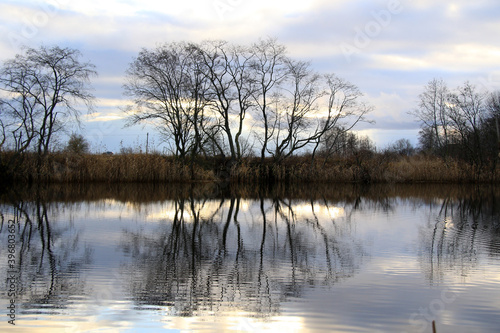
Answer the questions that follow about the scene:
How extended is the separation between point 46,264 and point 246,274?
128 inches

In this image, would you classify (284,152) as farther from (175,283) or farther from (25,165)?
(175,283)

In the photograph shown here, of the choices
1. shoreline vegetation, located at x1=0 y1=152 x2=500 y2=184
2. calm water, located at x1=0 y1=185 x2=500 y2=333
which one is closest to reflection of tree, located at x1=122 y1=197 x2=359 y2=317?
calm water, located at x1=0 y1=185 x2=500 y2=333

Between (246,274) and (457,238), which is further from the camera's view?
(457,238)

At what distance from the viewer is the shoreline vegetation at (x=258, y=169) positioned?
27062mm

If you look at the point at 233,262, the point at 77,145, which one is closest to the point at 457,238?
the point at 233,262

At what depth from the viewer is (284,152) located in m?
33.8

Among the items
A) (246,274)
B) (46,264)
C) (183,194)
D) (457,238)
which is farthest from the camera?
(183,194)

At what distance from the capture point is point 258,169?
3291 cm

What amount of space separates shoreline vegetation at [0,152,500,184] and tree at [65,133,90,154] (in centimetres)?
126

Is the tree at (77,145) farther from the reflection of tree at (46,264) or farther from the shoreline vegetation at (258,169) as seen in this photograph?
the reflection of tree at (46,264)

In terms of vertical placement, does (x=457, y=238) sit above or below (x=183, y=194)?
below

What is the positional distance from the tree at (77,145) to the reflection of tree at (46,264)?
18.6 metres

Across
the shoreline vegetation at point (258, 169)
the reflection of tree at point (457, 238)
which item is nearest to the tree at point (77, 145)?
the shoreline vegetation at point (258, 169)

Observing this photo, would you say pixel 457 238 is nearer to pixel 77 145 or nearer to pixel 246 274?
pixel 246 274
